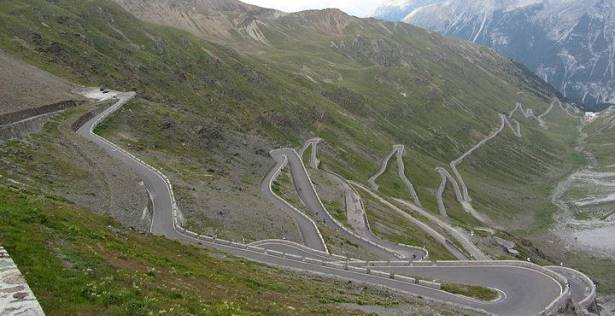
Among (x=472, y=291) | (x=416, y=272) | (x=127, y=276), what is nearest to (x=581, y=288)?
(x=416, y=272)

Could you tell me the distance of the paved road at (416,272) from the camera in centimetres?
5270

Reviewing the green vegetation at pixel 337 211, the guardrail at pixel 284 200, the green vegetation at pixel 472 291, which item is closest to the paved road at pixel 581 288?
the green vegetation at pixel 472 291

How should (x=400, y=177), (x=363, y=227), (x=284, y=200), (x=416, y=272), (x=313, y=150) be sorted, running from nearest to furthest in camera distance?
(x=416, y=272) < (x=284, y=200) < (x=363, y=227) < (x=313, y=150) < (x=400, y=177)

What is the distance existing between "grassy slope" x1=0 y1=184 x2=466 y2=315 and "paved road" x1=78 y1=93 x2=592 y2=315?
9560 millimetres

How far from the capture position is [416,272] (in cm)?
6238

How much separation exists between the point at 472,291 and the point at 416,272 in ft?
30.1

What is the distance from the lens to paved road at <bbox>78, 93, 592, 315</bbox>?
52.7m

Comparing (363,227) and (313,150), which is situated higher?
(313,150)

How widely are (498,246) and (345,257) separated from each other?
212 feet

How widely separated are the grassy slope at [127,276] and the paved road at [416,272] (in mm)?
9560

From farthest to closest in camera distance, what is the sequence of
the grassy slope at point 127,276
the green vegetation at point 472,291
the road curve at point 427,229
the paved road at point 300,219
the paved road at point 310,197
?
the road curve at point 427,229 < the paved road at point 310,197 < the paved road at point 300,219 < the green vegetation at point 472,291 < the grassy slope at point 127,276

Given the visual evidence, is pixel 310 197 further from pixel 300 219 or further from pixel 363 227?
pixel 300 219

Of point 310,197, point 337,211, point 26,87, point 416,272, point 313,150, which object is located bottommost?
point 337,211

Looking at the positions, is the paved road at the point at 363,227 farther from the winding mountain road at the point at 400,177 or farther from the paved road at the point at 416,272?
the winding mountain road at the point at 400,177
